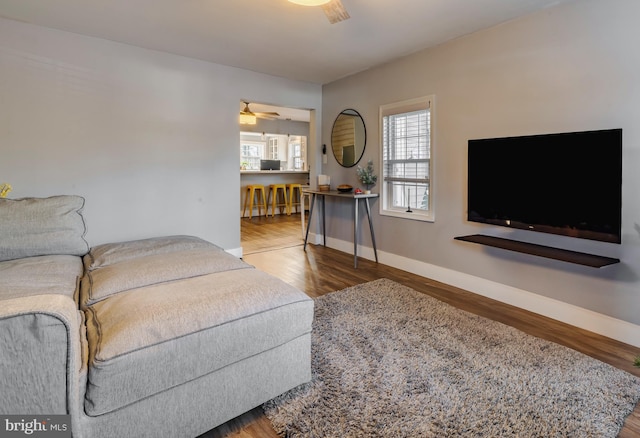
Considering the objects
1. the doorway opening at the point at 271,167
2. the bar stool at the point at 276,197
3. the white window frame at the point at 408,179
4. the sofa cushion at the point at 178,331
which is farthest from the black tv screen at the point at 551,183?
the bar stool at the point at 276,197

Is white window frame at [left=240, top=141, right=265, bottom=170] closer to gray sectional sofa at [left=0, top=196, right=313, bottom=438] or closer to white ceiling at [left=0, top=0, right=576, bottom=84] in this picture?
white ceiling at [left=0, top=0, right=576, bottom=84]

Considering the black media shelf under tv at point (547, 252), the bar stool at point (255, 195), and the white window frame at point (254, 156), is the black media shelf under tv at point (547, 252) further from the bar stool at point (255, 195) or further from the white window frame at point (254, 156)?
the white window frame at point (254, 156)

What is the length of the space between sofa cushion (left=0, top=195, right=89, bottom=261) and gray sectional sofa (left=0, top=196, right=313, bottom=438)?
0.02 meters

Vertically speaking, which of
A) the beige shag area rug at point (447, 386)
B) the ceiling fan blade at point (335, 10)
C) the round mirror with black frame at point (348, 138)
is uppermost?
the ceiling fan blade at point (335, 10)

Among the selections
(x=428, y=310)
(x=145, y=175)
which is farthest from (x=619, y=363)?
(x=145, y=175)

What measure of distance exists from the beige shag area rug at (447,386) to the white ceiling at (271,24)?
2.40 metres

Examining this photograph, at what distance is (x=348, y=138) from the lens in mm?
4586

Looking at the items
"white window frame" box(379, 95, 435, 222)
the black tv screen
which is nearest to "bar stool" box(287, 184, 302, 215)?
"white window frame" box(379, 95, 435, 222)

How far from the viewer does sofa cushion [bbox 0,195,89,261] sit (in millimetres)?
2277

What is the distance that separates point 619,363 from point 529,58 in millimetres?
2226

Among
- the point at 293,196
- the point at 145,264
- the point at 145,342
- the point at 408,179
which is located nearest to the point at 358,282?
the point at 408,179

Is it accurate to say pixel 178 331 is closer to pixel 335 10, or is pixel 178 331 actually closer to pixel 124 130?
pixel 335 10

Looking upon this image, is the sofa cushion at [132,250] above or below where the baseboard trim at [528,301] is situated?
above

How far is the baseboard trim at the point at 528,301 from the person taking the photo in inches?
91.5
